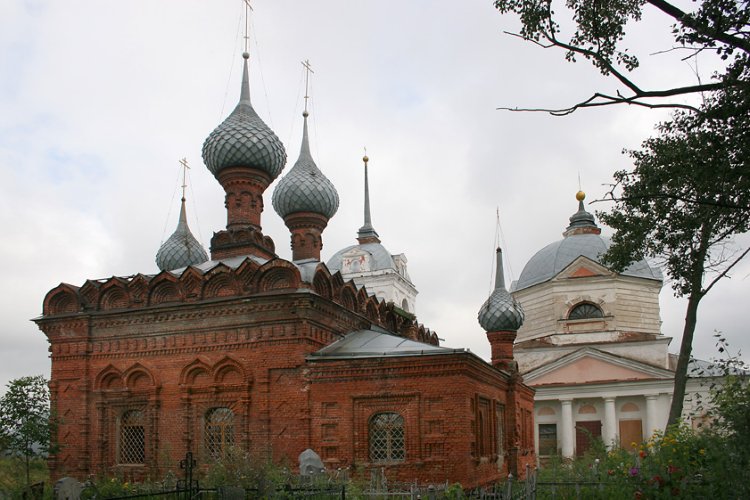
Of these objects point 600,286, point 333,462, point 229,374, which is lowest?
point 333,462

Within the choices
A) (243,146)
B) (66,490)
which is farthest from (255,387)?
(243,146)

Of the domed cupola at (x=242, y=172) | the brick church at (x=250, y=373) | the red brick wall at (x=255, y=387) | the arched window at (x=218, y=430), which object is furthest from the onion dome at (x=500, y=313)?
the arched window at (x=218, y=430)

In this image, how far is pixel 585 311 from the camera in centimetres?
3114

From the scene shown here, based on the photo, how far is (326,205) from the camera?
19.8m

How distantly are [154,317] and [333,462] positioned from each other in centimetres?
465

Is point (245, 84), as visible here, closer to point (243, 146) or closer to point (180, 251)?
point (243, 146)

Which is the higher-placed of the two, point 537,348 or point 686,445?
point 537,348

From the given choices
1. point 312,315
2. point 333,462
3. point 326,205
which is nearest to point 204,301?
point 312,315

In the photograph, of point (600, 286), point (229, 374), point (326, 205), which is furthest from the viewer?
point (600, 286)

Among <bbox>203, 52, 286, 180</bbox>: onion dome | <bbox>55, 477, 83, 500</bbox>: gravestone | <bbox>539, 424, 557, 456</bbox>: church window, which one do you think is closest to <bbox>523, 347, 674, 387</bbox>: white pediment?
→ <bbox>539, 424, 557, 456</bbox>: church window

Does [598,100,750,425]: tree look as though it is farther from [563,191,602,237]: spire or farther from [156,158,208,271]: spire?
[563,191,602,237]: spire

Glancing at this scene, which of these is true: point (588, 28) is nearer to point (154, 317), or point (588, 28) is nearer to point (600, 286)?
point (154, 317)

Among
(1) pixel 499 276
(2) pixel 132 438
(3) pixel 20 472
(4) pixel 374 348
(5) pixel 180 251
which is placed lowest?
(3) pixel 20 472

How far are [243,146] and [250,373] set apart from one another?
568 centimetres
